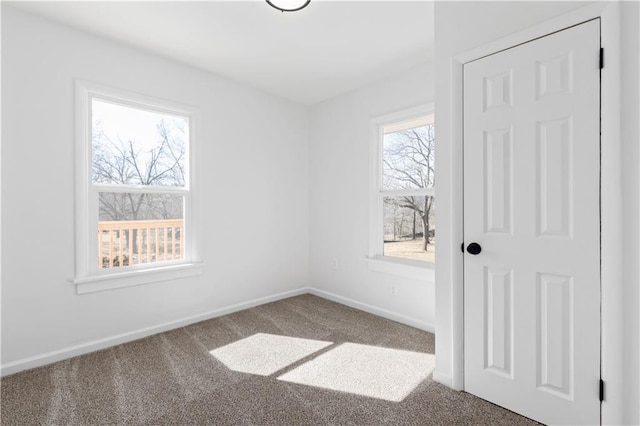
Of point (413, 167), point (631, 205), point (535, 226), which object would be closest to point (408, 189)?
point (413, 167)

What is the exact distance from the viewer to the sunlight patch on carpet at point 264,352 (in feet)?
7.50

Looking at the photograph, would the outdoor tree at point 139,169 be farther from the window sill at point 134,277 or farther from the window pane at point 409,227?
the window pane at point 409,227

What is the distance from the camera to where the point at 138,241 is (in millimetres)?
2844

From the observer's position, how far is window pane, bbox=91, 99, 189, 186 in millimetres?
2621

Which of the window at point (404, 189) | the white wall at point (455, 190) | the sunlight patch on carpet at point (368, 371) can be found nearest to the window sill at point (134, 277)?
the sunlight patch on carpet at point (368, 371)

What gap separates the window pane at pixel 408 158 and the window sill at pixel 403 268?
78 centimetres

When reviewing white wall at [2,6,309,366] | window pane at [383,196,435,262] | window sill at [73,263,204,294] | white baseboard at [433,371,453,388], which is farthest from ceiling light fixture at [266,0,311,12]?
white baseboard at [433,371,453,388]

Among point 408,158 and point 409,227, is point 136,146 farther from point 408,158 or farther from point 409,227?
point 409,227

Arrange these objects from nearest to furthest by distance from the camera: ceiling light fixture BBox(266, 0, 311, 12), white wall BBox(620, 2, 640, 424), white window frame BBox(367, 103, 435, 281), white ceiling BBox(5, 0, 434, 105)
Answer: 1. white wall BBox(620, 2, 640, 424)
2. ceiling light fixture BBox(266, 0, 311, 12)
3. white ceiling BBox(5, 0, 434, 105)
4. white window frame BBox(367, 103, 435, 281)

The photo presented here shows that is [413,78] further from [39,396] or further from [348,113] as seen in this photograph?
[39,396]

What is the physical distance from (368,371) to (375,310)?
1.21 meters

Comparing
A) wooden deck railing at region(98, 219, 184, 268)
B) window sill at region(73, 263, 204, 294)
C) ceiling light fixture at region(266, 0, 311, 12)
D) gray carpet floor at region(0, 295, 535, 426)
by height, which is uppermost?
ceiling light fixture at region(266, 0, 311, 12)

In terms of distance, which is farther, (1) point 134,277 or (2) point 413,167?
(2) point 413,167

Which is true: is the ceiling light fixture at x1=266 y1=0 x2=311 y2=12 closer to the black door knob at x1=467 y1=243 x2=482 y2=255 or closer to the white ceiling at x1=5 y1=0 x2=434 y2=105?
the white ceiling at x1=5 y1=0 x2=434 y2=105
